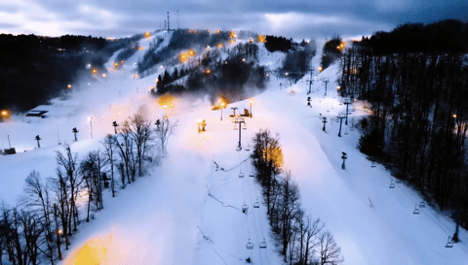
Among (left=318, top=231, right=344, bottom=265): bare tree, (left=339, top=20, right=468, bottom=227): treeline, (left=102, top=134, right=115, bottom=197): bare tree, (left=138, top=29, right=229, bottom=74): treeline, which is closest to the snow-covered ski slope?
(left=318, top=231, right=344, bottom=265): bare tree

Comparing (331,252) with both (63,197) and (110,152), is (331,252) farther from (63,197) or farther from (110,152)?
(110,152)

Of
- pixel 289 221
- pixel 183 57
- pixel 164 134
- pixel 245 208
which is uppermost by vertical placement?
pixel 183 57

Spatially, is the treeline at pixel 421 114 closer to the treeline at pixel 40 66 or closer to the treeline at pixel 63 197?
the treeline at pixel 63 197

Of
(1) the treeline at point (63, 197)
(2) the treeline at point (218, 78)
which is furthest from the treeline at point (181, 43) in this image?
(1) the treeline at point (63, 197)

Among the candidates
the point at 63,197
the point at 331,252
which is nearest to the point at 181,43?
the point at 63,197

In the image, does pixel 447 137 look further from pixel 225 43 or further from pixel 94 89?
pixel 225 43

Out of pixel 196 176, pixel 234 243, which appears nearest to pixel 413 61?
pixel 196 176

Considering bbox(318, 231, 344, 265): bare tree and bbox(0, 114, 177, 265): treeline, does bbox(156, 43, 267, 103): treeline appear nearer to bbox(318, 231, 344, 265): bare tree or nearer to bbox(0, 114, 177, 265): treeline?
bbox(0, 114, 177, 265): treeline
